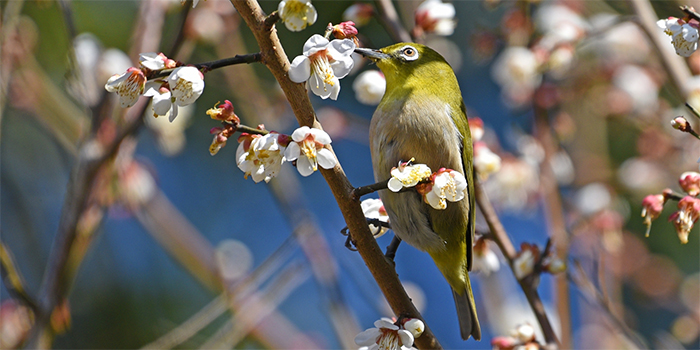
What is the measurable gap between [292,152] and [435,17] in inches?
54.1

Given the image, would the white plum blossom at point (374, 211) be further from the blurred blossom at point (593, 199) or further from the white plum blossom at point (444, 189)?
the blurred blossom at point (593, 199)

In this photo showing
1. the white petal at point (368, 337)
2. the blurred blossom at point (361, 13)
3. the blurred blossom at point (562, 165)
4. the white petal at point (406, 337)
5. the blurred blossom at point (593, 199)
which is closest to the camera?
the white petal at point (406, 337)

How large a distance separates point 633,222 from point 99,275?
574 cm

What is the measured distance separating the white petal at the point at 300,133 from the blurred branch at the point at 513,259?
3.23 ft

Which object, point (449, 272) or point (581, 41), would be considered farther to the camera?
point (581, 41)

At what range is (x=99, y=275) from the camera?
230 inches

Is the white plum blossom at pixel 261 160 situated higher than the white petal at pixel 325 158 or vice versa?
the white petal at pixel 325 158

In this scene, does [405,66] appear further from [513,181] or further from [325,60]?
[513,181]

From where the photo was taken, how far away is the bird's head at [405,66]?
87.3 inches

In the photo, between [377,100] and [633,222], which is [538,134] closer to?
[377,100]

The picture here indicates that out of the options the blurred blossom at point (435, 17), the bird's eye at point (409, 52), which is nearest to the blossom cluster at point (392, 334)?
the bird's eye at point (409, 52)

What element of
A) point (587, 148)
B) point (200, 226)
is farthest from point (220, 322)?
point (587, 148)

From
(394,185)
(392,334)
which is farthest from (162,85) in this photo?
(392,334)

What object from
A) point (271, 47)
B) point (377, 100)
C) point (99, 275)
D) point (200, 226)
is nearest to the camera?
point (271, 47)
